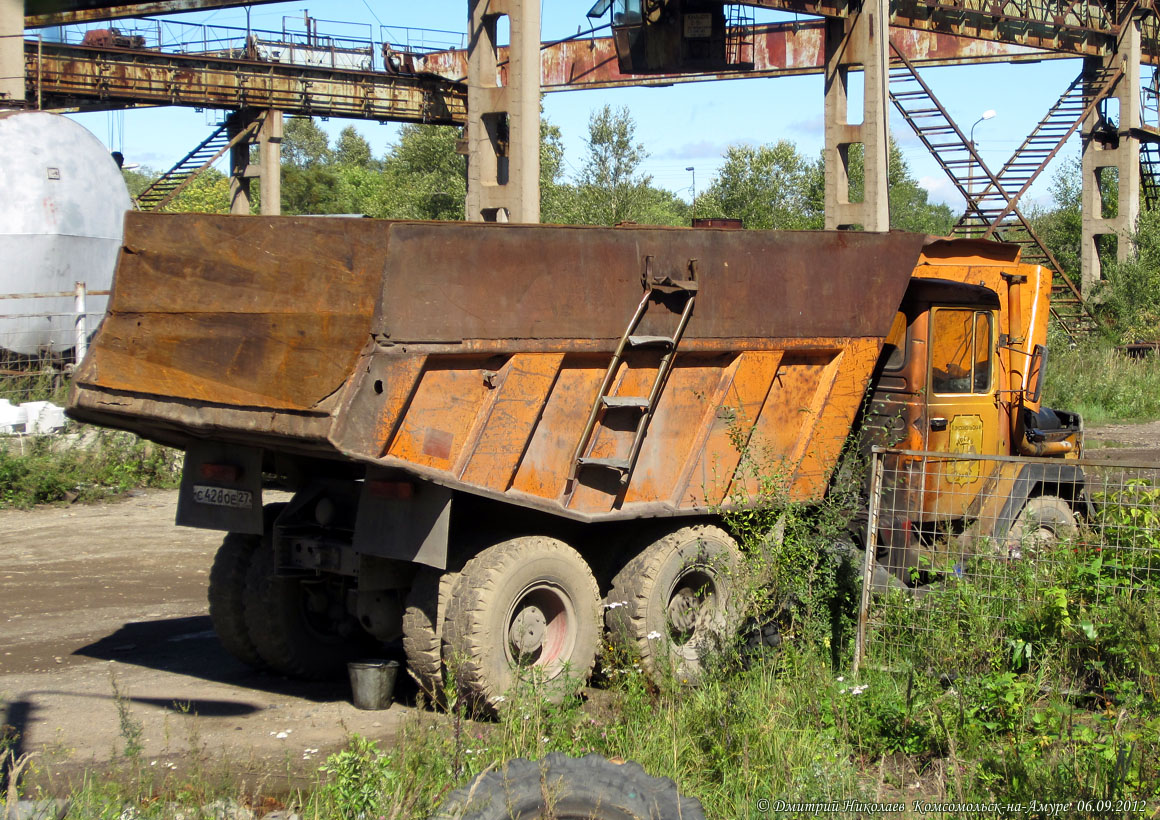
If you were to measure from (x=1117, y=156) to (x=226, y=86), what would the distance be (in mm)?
22267

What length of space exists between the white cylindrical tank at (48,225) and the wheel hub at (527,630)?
12404 millimetres

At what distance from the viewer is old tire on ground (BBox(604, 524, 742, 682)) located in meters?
6.79

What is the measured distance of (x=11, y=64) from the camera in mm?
18641

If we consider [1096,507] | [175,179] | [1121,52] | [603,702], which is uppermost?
[1121,52]

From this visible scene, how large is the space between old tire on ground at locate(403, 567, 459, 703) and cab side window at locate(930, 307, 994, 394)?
12.5 ft

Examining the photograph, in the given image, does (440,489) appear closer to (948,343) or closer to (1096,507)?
(948,343)

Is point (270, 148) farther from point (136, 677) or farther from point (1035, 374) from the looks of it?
point (1035, 374)

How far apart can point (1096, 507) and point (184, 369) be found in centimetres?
630

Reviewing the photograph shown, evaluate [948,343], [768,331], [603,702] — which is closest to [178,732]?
[603,702]

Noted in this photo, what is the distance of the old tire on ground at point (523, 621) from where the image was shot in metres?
5.99

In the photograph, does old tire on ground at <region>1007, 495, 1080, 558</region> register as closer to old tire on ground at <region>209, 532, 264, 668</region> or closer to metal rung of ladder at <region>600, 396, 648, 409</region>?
metal rung of ladder at <region>600, 396, 648, 409</region>

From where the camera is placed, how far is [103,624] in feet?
27.2

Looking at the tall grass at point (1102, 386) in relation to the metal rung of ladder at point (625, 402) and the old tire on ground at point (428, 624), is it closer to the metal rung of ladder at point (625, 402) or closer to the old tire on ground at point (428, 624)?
the metal rung of ladder at point (625, 402)

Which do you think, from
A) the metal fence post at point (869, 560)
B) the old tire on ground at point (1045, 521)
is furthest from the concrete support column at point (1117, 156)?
the metal fence post at point (869, 560)
